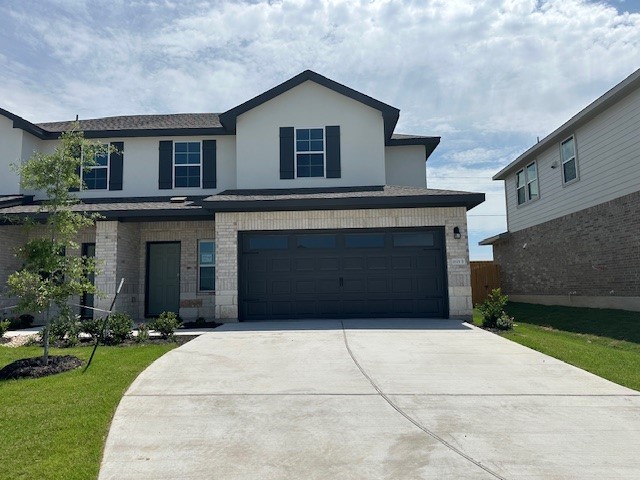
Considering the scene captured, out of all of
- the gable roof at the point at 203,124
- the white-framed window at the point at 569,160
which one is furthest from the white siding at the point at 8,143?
the white-framed window at the point at 569,160

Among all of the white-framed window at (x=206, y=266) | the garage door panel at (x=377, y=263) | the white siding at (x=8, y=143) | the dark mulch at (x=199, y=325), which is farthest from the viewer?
the white siding at (x=8, y=143)

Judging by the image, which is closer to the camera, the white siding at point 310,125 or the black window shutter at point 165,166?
the white siding at point 310,125

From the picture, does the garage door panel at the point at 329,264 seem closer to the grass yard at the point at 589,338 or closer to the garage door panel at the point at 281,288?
the garage door panel at the point at 281,288

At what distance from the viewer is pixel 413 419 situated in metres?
5.09

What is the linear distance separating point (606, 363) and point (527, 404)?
10.5ft

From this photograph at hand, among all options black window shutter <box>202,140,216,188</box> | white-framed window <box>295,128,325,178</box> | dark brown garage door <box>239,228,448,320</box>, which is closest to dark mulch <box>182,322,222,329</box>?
dark brown garage door <box>239,228,448,320</box>

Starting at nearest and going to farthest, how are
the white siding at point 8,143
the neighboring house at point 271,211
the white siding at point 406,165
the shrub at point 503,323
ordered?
the shrub at point 503,323
the neighboring house at point 271,211
the white siding at point 8,143
the white siding at point 406,165

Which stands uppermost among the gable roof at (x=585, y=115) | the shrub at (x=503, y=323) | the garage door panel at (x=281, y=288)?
the gable roof at (x=585, y=115)

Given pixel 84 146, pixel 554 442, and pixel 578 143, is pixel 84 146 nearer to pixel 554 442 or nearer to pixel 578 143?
pixel 554 442

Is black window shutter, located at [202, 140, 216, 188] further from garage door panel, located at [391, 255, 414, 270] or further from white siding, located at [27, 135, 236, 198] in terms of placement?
garage door panel, located at [391, 255, 414, 270]

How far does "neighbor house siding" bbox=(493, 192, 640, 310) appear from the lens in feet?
43.4

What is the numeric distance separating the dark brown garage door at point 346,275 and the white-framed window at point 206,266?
1978 millimetres

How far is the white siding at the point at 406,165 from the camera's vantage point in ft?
53.9

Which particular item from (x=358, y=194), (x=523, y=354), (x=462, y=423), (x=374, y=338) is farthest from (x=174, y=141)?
(x=462, y=423)
